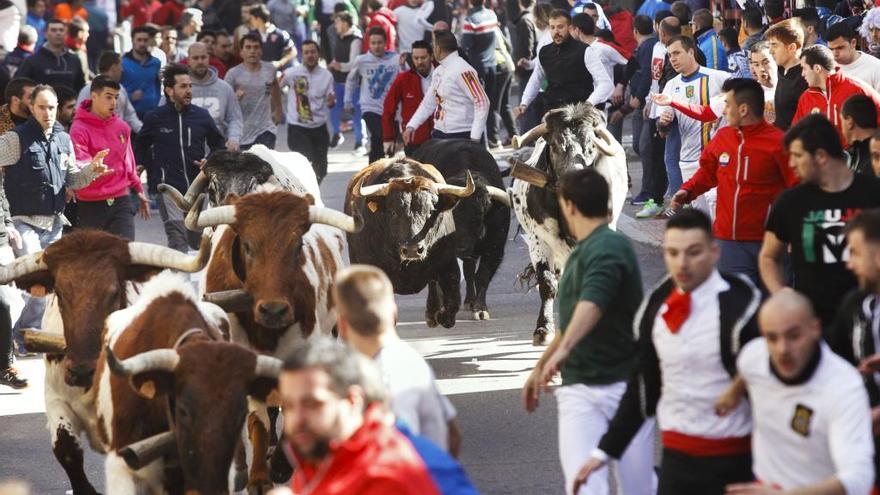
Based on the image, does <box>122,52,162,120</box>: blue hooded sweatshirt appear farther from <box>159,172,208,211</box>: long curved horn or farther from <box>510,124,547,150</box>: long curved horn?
<box>159,172,208,211</box>: long curved horn

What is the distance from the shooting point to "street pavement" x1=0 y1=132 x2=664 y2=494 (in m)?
9.73

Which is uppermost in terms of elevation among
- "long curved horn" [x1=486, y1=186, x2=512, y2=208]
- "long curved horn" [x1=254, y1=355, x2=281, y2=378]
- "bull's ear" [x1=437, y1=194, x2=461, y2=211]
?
"long curved horn" [x1=254, y1=355, x2=281, y2=378]

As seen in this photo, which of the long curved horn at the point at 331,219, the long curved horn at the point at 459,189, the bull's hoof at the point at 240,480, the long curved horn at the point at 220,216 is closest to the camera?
the bull's hoof at the point at 240,480

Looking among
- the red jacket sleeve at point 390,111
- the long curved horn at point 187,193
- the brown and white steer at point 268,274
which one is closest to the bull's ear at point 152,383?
the brown and white steer at point 268,274

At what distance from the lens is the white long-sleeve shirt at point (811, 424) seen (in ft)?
17.8

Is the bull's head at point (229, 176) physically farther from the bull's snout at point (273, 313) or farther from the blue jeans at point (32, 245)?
the bull's snout at point (273, 313)

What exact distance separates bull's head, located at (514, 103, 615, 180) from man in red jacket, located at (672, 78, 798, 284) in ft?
9.73

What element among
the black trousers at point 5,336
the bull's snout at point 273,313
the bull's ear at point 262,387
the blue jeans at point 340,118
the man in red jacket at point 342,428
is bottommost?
the blue jeans at point 340,118

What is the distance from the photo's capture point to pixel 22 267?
927 cm

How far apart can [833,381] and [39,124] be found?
8.71 m

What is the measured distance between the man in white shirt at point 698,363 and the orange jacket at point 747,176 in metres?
3.24

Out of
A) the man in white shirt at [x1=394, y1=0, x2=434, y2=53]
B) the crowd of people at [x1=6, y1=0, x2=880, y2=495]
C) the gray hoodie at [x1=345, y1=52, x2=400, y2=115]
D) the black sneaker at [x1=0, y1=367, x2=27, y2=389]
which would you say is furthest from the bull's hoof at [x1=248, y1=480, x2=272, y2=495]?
the man in white shirt at [x1=394, y1=0, x2=434, y2=53]

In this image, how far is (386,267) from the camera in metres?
13.3

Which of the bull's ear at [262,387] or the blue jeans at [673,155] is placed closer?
the bull's ear at [262,387]
